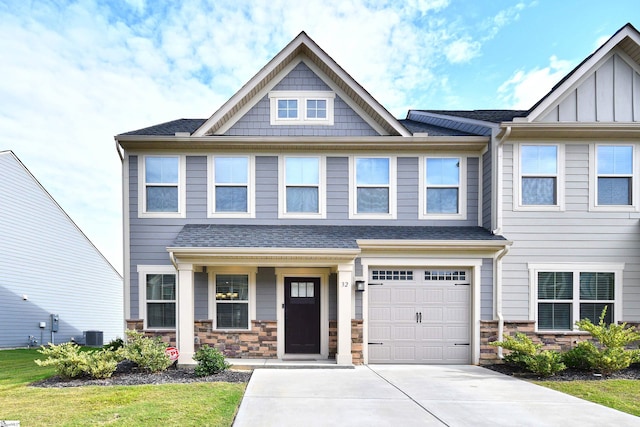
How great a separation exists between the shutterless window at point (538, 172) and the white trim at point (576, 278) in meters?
1.51

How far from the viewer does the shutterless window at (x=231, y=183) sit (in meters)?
9.38

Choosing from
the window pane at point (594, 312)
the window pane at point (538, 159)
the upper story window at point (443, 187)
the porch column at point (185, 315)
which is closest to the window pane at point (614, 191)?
the window pane at point (538, 159)

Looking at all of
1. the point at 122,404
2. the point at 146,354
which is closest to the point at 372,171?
the point at 146,354

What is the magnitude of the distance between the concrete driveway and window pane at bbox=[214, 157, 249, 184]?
463cm

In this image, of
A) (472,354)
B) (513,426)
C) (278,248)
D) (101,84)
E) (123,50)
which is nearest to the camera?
(513,426)

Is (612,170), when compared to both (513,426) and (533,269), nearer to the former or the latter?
(533,269)

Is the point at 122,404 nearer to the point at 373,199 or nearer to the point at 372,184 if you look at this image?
the point at 373,199

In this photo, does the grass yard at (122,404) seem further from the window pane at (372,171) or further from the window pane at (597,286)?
the window pane at (597,286)

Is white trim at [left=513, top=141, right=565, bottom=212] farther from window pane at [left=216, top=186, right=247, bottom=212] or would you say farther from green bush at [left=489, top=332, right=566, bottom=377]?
window pane at [left=216, top=186, right=247, bottom=212]

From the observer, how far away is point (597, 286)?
28.9 ft

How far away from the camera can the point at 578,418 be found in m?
5.13

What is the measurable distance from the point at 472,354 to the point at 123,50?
1361 cm

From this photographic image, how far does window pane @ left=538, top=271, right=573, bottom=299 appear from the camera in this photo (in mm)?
8812


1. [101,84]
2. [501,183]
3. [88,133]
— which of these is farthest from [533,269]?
[88,133]
